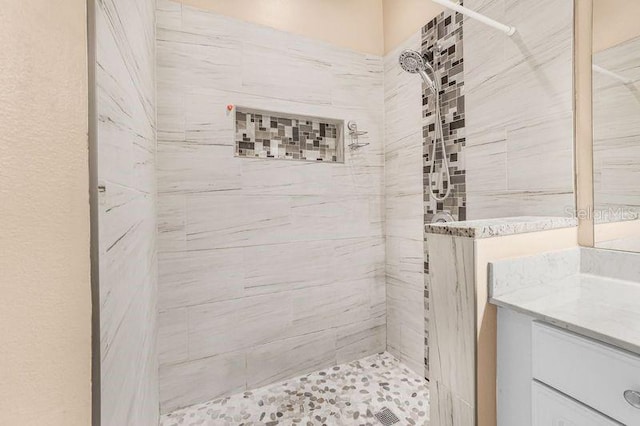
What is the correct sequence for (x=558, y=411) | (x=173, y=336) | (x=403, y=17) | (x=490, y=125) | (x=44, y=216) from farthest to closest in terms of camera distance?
(x=403, y=17)
(x=173, y=336)
(x=490, y=125)
(x=558, y=411)
(x=44, y=216)

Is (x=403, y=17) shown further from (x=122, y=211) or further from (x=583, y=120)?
(x=122, y=211)

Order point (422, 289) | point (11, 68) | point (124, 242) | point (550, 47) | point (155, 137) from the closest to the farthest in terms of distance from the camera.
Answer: point (11, 68) < point (124, 242) < point (550, 47) < point (155, 137) < point (422, 289)

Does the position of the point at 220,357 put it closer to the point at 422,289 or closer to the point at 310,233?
the point at 310,233

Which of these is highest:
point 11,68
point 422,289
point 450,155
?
point 450,155

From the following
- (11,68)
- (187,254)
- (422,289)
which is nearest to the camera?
(11,68)

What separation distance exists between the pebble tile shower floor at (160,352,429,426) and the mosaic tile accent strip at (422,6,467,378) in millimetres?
266

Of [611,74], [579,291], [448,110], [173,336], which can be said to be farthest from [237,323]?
[611,74]

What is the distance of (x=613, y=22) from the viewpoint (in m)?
1.14

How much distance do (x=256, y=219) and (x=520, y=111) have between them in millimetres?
1545

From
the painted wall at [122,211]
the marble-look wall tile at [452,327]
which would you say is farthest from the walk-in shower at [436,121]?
the painted wall at [122,211]

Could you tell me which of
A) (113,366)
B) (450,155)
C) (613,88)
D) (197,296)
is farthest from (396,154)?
(113,366)

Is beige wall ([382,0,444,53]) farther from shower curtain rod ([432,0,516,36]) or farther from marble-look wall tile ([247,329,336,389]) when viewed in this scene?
marble-look wall tile ([247,329,336,389])

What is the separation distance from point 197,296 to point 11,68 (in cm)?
156

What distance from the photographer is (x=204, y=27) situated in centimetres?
172
